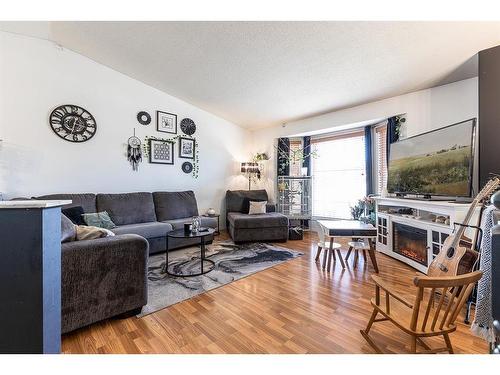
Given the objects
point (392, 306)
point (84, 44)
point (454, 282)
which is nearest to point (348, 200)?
point (392, 306)

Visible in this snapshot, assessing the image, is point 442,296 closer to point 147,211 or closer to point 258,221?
point 258,221

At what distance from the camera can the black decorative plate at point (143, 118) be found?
3.89 m

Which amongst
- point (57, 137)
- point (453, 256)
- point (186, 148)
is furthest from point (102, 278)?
point (186, 148)

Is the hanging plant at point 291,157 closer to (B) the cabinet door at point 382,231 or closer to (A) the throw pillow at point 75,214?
(B) the cabinet door at point 382,231

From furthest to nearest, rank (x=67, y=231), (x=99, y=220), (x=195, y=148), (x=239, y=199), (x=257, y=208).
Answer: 1. (x=239, y=199)
2. (x=195, y=148)
3. (x=257, y=208)
4. (x=99, y=220)
5. (x=67, y=231)

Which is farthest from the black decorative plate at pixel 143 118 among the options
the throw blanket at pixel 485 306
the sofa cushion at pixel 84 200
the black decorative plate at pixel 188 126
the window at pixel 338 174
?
the throw blanket at pixel 485 306

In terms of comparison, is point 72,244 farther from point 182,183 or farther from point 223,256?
point 182,183

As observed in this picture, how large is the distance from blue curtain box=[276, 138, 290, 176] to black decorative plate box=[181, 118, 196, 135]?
1919 mm

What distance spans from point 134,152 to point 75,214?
1.47 meters

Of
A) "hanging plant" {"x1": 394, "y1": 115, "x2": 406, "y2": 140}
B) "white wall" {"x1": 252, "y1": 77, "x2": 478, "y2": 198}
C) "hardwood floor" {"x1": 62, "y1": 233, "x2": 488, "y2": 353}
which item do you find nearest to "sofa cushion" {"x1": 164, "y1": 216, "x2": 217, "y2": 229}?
"hardwood floor" {"x1": 62, "y1": 233, "x2": 488, "y2": 353}

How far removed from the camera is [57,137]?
318 cm

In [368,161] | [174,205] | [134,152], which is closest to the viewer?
[134,152]

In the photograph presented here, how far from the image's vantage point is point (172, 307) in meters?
1.93
